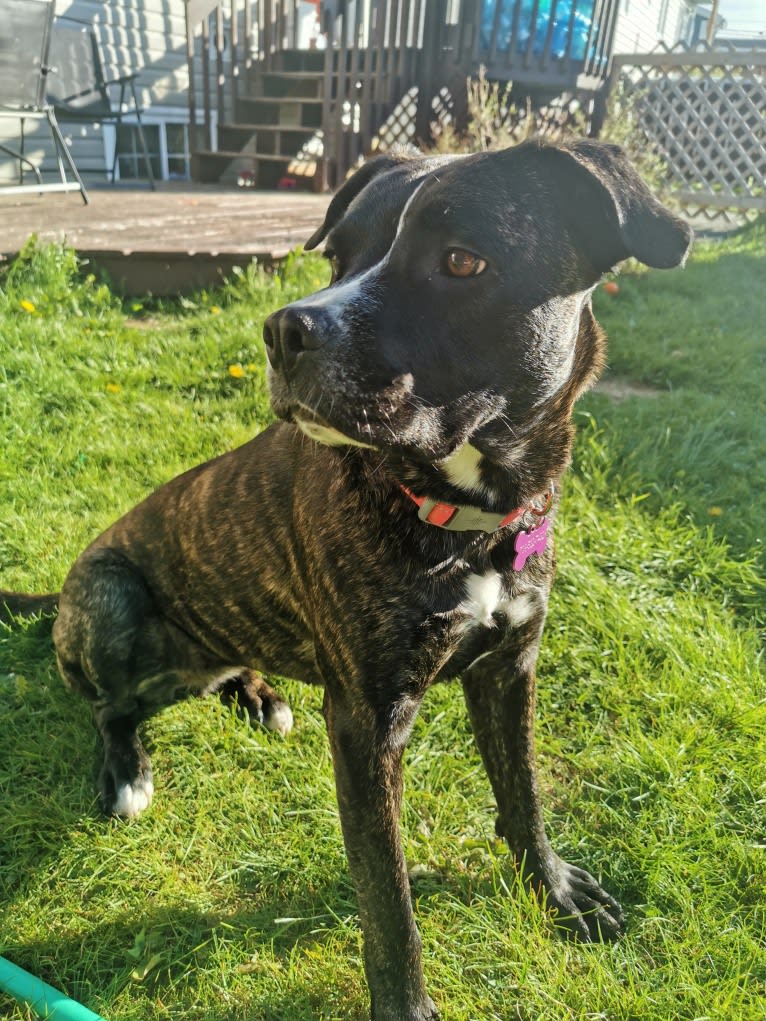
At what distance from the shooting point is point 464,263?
1607 mm

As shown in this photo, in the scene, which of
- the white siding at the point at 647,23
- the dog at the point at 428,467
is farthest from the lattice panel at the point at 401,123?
the dog at the point at 428,467

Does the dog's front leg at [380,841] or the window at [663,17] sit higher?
the window at [663,17]

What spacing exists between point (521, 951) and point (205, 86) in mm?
11282

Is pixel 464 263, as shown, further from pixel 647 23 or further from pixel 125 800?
pixel 647 23

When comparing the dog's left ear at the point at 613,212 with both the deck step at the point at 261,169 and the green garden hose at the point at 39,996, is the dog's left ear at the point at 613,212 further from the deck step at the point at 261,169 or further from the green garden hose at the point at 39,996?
the deck step at the point at 261,169

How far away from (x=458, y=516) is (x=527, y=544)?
0.22 meters

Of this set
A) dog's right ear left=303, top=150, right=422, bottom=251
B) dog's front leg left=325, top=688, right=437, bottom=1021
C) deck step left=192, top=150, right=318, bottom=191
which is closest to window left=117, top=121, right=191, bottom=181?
deck step left=192, top=150, right=318, bottom=191

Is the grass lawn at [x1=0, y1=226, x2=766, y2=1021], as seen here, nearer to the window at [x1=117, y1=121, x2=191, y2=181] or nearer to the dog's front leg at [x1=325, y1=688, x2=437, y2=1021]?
the dog's front leg at [x1=325, y1=688, x2=437, y2=1021]

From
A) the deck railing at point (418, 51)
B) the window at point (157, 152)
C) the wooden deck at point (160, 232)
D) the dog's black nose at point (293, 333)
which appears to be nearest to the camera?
the dog's black nose at point (293, 333)

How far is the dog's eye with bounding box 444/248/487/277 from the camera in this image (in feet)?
5.27

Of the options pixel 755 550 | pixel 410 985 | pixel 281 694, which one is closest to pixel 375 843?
pixel 410 985

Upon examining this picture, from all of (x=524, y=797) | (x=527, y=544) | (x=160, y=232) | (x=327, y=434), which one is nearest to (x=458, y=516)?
(x=527, y=544)

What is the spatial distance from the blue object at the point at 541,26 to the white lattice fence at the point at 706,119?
2.64 feet

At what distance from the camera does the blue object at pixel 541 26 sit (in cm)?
1027
